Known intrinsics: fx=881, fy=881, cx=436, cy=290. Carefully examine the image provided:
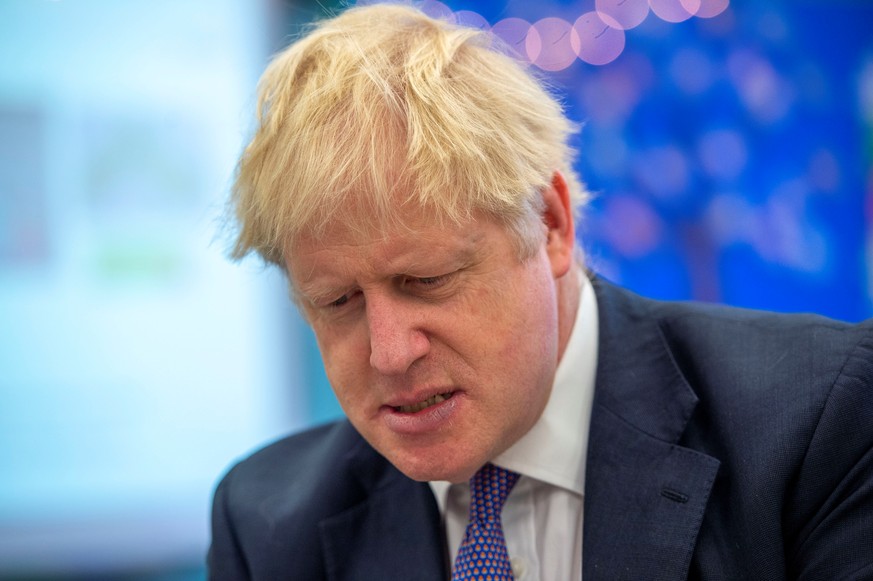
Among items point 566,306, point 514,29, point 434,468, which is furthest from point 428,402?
point 514,29

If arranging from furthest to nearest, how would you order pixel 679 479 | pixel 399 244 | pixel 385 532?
1. pixel 385 532
2. pixel 679 479
3. pixel 399 244

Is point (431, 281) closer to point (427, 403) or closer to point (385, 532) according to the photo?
point (427, 403)

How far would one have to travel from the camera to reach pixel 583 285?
180cm

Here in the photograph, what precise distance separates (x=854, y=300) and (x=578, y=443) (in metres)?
2.41

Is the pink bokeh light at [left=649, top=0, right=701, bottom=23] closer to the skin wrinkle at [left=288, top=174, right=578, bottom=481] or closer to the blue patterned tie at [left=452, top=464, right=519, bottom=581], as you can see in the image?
the skin wrinkle at [left=288, top=174, right=578, bottom=481]

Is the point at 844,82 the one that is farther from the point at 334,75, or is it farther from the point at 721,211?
the point at 334,75

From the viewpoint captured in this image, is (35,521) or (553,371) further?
(35,521)

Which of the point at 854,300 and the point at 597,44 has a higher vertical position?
the point at 597,44

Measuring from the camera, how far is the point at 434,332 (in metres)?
1.41

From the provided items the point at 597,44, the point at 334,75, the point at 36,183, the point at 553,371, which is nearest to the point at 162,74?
the point at 36,183

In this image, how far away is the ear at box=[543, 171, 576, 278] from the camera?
158 centimetres

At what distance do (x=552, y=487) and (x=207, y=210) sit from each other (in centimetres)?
174

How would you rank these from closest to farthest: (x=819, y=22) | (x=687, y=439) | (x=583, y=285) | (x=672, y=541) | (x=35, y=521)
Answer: (x=672, y=541) → (x=687, y=439) → (x=583, y=285) → (x=35, y=521) → (x=819, y=22)

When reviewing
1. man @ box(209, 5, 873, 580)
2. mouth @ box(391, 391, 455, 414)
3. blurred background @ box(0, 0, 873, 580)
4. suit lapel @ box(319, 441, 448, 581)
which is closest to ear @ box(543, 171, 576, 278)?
man @ box(209, 5, 873, 580)
